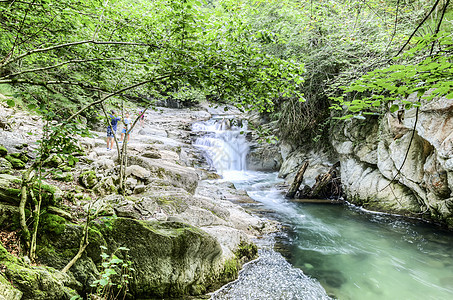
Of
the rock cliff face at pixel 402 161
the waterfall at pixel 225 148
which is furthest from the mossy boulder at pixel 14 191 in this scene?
the waterfall at pixel 225 148

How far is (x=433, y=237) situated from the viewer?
22.6 ft

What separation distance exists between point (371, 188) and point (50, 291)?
35.6 ft

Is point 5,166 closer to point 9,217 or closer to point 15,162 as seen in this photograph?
point 15,162

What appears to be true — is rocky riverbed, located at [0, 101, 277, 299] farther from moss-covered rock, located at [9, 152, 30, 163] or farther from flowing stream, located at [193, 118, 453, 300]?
flowing stream, located at [193, 118, 453, 300]

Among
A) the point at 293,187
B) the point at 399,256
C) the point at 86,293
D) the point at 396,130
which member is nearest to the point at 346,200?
the point at 293,187

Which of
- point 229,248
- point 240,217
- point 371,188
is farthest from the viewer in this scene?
point 371,188

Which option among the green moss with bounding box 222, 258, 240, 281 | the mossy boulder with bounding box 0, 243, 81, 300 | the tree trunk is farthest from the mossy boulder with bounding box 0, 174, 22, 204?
the tree trunk

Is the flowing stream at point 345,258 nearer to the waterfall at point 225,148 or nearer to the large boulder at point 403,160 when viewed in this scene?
the large boulder at point 403,160

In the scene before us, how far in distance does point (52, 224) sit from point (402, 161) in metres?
10.6

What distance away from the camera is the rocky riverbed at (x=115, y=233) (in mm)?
2518

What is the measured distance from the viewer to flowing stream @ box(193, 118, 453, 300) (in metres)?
4.47

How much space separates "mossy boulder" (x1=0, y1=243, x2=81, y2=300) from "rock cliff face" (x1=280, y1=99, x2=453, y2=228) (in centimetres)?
565

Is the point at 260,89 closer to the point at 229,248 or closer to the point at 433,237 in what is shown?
the point at 229,248

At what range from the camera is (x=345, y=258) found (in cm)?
600
